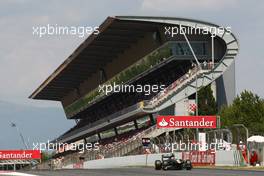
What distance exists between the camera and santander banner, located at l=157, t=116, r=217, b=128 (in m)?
63.9

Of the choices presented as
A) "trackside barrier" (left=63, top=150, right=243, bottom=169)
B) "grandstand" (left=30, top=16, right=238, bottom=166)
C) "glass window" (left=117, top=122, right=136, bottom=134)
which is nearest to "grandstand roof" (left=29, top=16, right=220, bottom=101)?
"grandstand" (left=30, top=16, right=238, bottom=166)

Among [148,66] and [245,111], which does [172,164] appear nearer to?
[245,111]

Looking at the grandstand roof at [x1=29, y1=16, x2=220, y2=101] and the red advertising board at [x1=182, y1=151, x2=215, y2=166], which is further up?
the grandstand roof at [x1=29, y1=16, x2=220, y2=101]

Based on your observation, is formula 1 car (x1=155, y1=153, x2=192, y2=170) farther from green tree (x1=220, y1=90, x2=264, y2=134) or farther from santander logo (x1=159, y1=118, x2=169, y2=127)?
green tree (x1=220, y1=90, x2=264, y2=134)

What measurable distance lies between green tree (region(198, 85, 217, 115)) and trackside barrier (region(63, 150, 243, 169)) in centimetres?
1262

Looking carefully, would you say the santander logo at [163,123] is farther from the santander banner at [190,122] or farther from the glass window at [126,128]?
the glass window at [126,128]

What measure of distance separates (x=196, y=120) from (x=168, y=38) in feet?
64.8

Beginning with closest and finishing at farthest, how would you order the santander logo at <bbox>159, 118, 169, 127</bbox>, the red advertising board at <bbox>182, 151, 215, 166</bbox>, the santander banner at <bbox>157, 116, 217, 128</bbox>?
the red advertising board at <bbox>182, 151, 215, 166</bbox>
the santander banner at <bbox>157, 116, 217, 128</bbox>
the santander logo at <bbox>159, 118, 169, 127</bbox>

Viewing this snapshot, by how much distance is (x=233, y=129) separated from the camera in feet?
143

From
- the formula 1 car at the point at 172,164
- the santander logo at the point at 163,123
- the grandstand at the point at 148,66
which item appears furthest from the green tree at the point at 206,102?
the formula 1 car at the point at 172,164

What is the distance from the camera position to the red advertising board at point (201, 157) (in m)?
51.8

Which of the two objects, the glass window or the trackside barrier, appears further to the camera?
the glass window

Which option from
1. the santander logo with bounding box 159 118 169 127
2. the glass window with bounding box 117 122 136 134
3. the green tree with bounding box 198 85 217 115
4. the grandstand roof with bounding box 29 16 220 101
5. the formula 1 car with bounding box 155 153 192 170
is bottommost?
the formula 1 car with bounding box 155 153 192 170

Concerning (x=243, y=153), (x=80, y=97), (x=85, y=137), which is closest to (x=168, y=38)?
(x=243, y=153)
